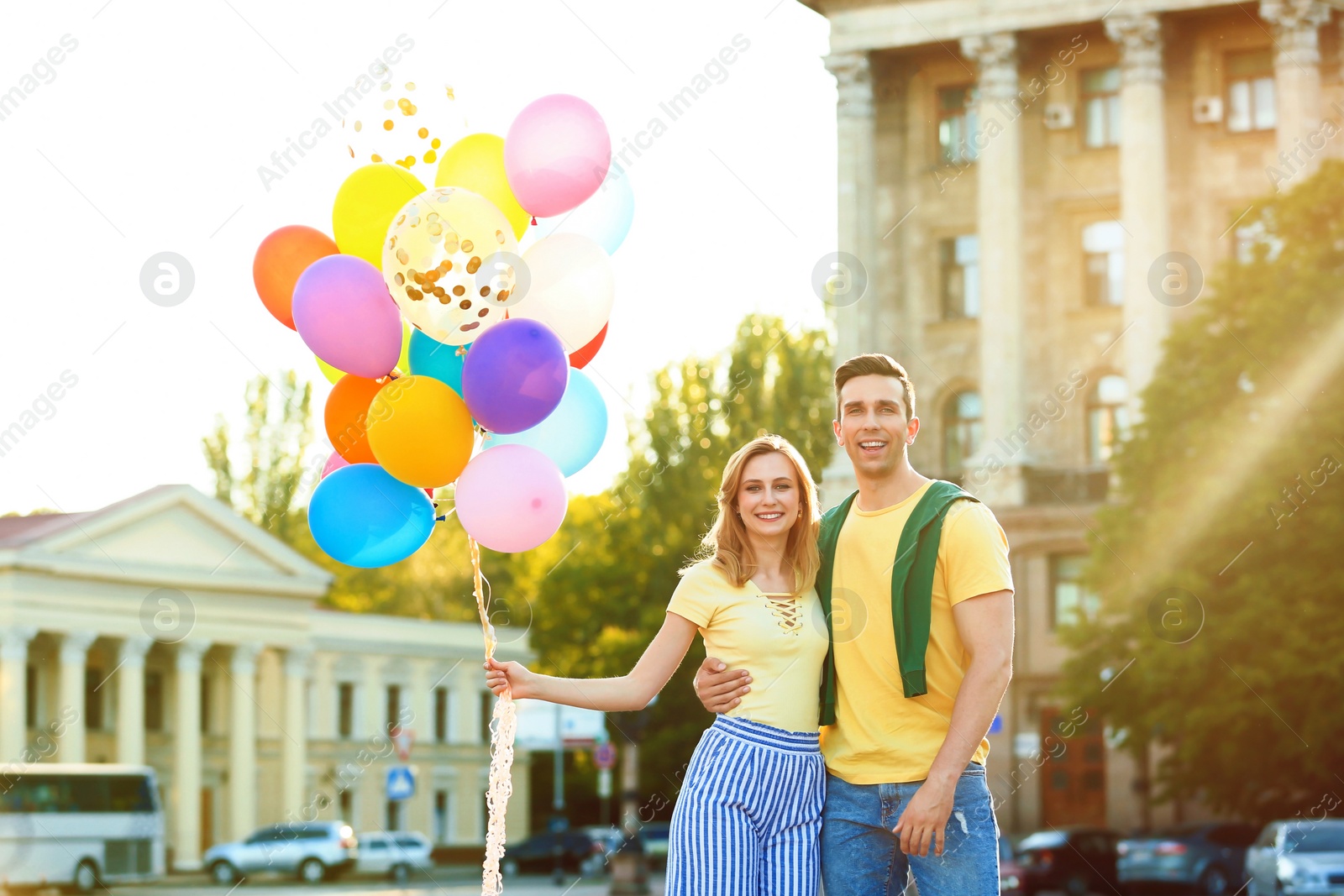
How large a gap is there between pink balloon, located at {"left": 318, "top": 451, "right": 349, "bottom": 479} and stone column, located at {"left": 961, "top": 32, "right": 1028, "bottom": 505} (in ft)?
122

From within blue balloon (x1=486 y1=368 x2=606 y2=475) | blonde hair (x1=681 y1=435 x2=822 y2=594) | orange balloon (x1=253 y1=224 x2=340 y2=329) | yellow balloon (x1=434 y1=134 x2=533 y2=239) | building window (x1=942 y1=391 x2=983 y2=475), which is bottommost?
blonde hair (x1=681 y1=435 x2=822 y2=594)

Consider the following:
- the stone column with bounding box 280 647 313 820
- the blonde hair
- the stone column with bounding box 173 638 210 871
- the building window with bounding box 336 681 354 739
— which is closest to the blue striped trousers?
the blonde hair

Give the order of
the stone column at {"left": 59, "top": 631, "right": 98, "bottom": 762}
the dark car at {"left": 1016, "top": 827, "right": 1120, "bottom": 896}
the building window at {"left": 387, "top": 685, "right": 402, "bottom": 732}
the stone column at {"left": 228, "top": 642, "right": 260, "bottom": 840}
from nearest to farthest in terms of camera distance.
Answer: the dark car at {"left": 1016, "top": 827, "right": 1120, "bottom": 896}
the stone column at {"left": 59, "top": 631, "right": 98, "bottom": 762}
the stone column at {"left": 228, "top": 642, "right": 260, "bottom": 840}
the building window at {"left": 387, "top": 685, "right": 402, "bottom": 732}

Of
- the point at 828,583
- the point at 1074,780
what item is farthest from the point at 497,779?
the point at 1074,780

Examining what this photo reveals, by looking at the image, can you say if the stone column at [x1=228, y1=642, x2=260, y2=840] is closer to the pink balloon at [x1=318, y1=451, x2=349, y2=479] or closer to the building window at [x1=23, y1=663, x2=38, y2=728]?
the building window at [x1=23, y1=663, x2=38, y2=728]

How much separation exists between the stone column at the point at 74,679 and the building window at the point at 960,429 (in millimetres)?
29000

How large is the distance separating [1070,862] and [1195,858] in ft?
7.54

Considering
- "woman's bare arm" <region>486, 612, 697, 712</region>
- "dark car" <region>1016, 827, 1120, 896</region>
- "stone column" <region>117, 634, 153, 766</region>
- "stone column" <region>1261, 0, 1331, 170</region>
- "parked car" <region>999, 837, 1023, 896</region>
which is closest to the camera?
"woman's bare arm" <region>486, 612, 697, 712</region>

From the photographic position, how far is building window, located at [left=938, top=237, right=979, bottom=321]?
46.1 metres

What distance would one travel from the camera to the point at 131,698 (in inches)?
2478

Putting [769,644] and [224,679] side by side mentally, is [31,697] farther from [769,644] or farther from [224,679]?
[769,644]

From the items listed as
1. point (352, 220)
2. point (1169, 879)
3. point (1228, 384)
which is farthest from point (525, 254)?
point (1169, 879)

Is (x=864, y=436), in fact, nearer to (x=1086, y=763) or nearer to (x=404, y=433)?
(x=404, y=433)

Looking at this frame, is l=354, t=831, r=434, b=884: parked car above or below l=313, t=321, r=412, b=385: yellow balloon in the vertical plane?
below
